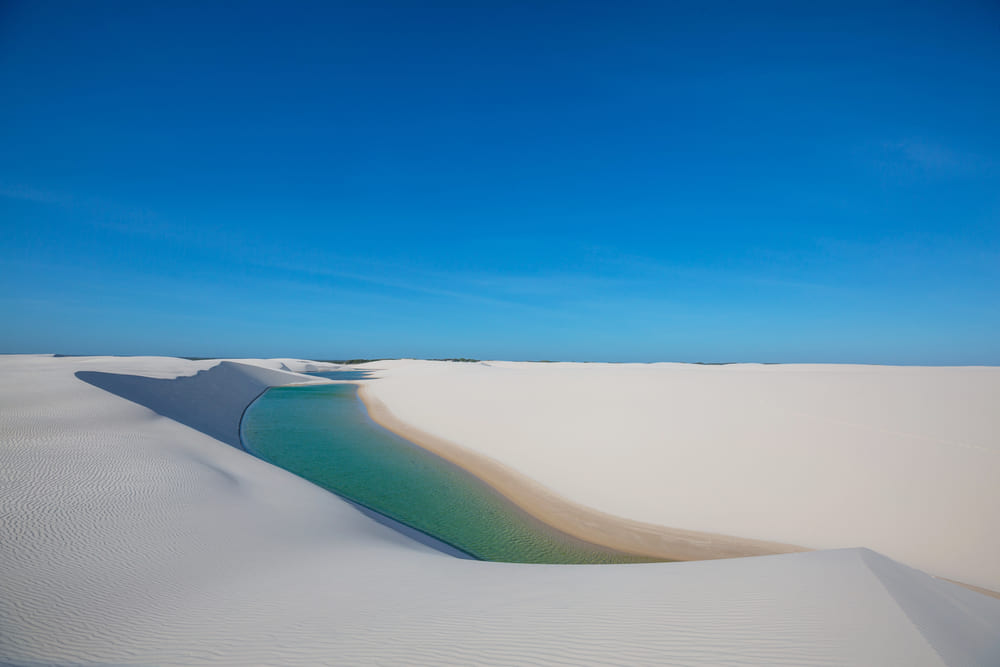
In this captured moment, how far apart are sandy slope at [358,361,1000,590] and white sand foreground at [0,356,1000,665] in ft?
3.83

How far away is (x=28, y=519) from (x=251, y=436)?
14672mm

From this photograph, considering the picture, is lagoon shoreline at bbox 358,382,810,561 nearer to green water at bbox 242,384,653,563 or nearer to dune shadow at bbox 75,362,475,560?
green water at bbox 242,384,653,563

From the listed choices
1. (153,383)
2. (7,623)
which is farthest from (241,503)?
(153,383)

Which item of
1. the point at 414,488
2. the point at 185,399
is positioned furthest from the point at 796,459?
the point at 185,399

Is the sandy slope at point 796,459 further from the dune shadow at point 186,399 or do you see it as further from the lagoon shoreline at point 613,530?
the dune shadow at point 186,399

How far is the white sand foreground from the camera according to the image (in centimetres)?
329

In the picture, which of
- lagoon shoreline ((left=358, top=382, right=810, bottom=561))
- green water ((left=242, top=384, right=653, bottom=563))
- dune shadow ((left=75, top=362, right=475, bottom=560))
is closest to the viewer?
lagoon shoreline ((left=358, top=382, right=810, bottom=561))

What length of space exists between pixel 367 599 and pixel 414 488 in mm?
7750

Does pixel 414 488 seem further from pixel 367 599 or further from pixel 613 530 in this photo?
pixel 367 599

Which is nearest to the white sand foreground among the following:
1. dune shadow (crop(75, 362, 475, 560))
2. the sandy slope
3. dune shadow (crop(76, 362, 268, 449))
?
the sandy slope

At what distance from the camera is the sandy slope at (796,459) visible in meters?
7.64

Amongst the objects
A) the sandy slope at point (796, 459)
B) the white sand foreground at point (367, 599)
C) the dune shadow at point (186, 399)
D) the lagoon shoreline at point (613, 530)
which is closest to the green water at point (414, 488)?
the lagoon shoreline at point (613, 530)

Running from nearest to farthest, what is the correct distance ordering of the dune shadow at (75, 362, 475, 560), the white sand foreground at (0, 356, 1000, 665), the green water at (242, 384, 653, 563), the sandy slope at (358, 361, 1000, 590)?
the white sand foreground at (0, 356, 1000, 665) < the sandy slope at (358, 361, 1000, 590) < the green water at (242, 384, 653, 563) < the dune shadow at (75, 362, 475, 560)

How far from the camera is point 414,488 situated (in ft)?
39.5
